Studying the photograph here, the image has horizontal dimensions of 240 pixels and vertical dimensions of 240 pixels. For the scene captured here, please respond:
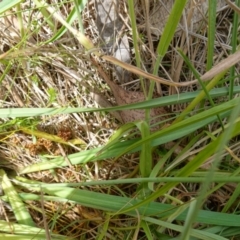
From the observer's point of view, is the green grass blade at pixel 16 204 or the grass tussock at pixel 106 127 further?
the green grass blade at pixel 16 204

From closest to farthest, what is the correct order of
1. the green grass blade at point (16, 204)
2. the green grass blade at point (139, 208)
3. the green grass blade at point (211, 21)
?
1. the green grass blade at point (211, 21)
2. the green grass blade at point (139, 208)
3. the green grass blade at point (16, 204)

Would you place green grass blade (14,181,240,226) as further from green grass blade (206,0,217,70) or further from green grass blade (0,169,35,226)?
green grass blade (206,0,217,70)

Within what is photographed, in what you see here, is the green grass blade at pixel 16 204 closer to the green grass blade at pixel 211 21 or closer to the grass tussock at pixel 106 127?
the grass tussock at pixel 106 127

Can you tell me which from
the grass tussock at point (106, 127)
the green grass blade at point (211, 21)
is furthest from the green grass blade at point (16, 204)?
the green grass blade at point (211, 21)

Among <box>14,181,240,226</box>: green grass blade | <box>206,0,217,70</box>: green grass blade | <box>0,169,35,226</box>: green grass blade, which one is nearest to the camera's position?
<box>206,0,217,70</box>: green grass blade

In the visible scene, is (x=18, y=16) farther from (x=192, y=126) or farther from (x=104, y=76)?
(x=192, y=126)

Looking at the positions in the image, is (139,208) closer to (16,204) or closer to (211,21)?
(16,204)

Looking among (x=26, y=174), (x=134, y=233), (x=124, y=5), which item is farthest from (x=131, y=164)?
(x=124, y=5)

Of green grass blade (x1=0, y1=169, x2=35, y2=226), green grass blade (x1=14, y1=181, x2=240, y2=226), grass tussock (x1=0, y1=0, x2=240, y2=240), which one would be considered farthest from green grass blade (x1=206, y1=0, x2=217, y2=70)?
green grass blade (x1=0, y1=169, x2=35, y2=226)

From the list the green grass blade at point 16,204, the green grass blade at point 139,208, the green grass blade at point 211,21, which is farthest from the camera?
the green grass blade at point 16,204
